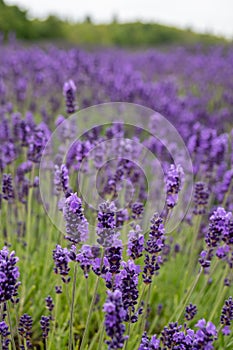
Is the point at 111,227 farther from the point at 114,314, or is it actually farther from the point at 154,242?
the point at 114,314

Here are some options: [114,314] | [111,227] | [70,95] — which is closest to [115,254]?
[111,227]

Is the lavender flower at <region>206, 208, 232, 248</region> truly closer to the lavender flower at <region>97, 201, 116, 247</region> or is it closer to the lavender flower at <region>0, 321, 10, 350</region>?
the lavender flower at <region>97, 201, 116, 247</region>

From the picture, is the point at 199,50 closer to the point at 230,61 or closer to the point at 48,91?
the point at 230,61

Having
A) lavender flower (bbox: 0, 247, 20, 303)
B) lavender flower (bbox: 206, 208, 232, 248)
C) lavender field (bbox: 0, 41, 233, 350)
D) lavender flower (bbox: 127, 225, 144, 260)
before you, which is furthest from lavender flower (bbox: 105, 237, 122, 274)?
lavender flower (bbox: 206, 208, 232, 248)

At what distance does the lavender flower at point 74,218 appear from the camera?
154 centimetres

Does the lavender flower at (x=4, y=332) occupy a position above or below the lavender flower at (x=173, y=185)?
below

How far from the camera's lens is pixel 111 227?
1.55 m

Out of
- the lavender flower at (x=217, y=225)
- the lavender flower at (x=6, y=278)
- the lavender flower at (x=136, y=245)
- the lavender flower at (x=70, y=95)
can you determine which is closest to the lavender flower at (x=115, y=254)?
the lavender flower at (x=136, y=245)

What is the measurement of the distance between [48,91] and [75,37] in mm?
17507

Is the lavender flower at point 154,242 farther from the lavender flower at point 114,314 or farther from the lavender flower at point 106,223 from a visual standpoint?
the lavender flower at point 114,314

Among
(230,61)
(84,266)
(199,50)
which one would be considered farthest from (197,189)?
(199,50)

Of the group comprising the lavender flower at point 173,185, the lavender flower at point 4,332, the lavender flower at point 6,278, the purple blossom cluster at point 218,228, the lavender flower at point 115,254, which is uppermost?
the lavender flower at point 173,185

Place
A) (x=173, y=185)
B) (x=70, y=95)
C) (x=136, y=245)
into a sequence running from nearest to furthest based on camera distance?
1. (x=136, y=245)
2. (x=173, y=185)
3. (x=70, y=95)

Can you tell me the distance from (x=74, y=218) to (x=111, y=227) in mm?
136
